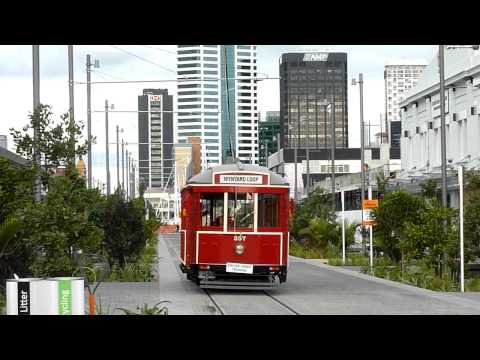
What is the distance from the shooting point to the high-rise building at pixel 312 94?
137000mm

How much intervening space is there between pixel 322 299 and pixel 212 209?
3.37 metres

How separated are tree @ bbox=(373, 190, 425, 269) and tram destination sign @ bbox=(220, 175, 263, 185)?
26.6ft

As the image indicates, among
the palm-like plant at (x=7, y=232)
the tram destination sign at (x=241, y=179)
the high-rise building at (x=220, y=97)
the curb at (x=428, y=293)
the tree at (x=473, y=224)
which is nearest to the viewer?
the palm-like plant at (x=7, y=232)

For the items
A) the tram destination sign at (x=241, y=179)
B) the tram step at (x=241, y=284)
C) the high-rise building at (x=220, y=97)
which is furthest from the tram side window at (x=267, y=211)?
the high-rise building at (x=220, y=97)

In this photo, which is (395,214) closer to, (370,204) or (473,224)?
(370,204)

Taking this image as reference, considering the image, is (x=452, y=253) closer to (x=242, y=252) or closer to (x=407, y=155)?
(x=242, y=252)

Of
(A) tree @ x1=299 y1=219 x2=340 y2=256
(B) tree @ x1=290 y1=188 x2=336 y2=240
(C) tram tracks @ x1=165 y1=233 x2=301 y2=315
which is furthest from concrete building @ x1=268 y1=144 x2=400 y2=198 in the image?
(C) tram tracks @ x1=165 y1=233 x2=301 y2=315

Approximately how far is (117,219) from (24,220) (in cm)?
1393

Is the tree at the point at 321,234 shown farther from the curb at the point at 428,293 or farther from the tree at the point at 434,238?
the tree at the point at 434,238

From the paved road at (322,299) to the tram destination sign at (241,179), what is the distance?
2723 millimetres

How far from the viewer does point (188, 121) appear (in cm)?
5309

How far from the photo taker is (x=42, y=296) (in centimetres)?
1318

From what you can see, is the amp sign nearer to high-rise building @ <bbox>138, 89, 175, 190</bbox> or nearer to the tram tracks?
high-rise building @ <bbox>138, 89, 175, 190</bbox>
